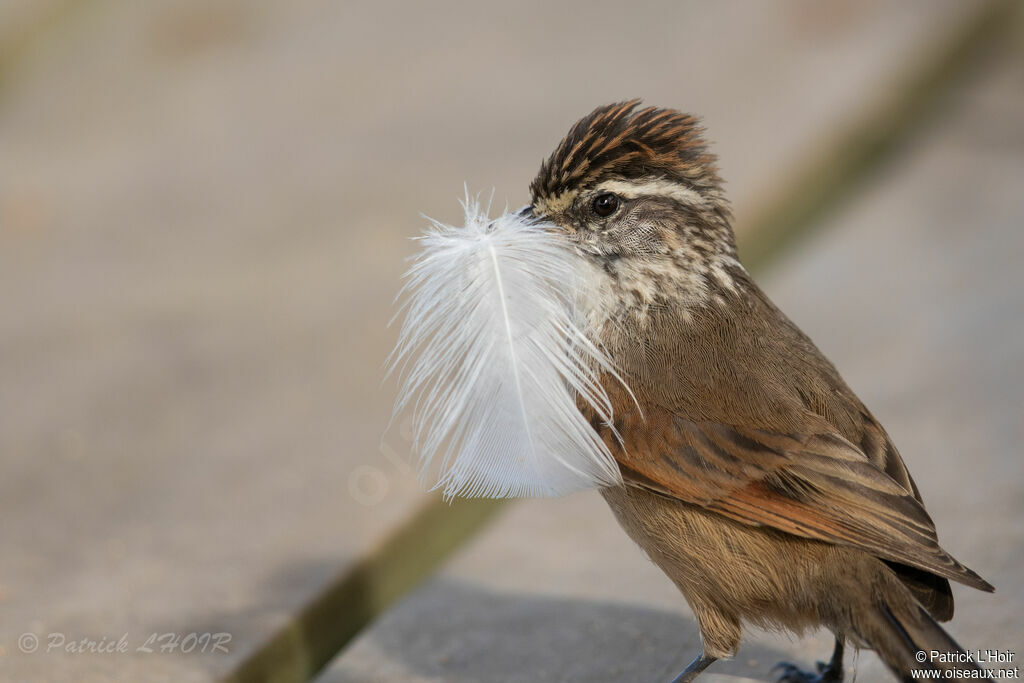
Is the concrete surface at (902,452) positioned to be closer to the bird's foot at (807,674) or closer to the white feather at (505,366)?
the bird's foot at (807,674)

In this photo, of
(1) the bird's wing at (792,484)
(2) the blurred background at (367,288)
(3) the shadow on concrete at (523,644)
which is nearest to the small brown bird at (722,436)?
(1) the bird's wing at (792,484)

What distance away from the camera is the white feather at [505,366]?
3.62m

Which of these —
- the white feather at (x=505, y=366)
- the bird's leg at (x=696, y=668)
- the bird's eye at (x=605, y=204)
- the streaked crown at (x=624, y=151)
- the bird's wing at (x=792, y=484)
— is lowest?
the bird's leg at (x=696, y=668)

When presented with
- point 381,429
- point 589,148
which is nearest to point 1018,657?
point 589,148

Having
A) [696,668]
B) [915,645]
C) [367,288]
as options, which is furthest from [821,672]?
[367,288]

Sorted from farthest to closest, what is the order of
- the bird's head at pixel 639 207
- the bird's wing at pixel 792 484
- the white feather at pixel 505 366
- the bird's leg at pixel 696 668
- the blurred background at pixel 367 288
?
the blurred background at pixel 367 288
the bird's head at pixel 639 207
the bird's leg at pixel 696 668
the white feather at pixel 505 366
the bird's wing at pixel 792 484

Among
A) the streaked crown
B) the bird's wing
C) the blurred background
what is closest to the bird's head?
the streaked crown

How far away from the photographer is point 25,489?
16.3 feet

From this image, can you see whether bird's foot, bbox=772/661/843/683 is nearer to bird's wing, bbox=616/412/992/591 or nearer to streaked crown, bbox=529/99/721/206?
bird's wing, bbox=616/412/992/591

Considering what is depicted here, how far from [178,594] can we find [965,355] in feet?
11.1

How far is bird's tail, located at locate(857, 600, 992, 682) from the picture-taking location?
3164 millimetres

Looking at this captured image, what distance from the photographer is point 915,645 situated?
128 inches

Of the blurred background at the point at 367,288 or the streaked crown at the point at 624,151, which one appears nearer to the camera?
the streaked crown at the point at 624,151

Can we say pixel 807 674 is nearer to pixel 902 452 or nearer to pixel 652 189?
pixel 902 452
